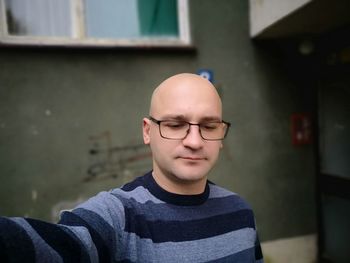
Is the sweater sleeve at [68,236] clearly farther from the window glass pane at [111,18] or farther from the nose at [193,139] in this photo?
the window glass pane at [111,18]

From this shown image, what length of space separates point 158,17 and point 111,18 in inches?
19.8

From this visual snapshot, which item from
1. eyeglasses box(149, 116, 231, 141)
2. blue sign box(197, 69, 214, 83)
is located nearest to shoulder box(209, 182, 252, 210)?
eyeglasses box(149, 116, 231, 141)

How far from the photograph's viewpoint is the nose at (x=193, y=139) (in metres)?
1.08

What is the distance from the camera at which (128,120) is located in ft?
9.90

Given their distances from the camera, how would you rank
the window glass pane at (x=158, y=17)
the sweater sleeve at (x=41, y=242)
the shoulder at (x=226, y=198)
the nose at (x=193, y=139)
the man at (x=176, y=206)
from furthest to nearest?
the window glass pane at (x=158, y=17) < the shoulder at (x=226, y=198) < the nose at (x=193, y=139) < the man at (x=176, y=206) < the sweater sleeve at (x=41, y=242)

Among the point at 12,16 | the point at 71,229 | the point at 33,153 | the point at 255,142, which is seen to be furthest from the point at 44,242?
the point at 255,142

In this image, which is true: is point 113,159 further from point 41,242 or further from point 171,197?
point 41,242

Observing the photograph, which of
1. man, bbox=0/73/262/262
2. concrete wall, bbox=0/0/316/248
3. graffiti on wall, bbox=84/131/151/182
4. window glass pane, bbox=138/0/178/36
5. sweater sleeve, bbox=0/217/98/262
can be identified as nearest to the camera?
sweater sleeve, bbox=0/217/98/262

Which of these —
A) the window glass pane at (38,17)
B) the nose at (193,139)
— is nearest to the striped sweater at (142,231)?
the nose at (193,139)

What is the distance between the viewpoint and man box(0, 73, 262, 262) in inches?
37.9

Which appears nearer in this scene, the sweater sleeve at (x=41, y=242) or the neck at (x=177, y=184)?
the sweater sleeve at (x=41, y=242)

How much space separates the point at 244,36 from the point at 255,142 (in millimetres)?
1188

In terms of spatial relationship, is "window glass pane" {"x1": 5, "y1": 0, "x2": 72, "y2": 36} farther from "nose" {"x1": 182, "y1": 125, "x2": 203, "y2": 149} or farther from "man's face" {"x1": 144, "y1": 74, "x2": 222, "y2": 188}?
"nose" {"x1": 182, "y1": 125, "x2": 203, "y2": 149}

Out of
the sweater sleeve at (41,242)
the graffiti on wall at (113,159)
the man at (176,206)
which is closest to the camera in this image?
the sweater sleeve at (41,242)
